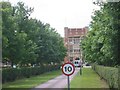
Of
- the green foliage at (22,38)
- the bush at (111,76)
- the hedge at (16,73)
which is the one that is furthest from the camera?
the hedge at (16,73)

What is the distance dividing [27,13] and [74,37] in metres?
110

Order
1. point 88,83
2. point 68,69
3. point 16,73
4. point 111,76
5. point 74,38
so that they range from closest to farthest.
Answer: point 68,69
point 111,76
point 88,83
point 16,73
point 74,38

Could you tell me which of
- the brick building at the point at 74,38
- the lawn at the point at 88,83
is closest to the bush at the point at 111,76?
the lawn at the point at 88,83

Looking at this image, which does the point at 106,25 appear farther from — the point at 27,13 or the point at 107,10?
the point at 27,13

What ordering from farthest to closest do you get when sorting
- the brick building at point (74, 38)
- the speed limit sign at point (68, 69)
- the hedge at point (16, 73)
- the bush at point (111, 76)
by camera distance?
the brick building at point (74, 38), the hedge at point (16, 73), the bush at point (111, 76), the speed limit sign at point (68, 69)

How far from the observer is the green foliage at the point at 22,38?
38.2 m

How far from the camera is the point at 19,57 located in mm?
41781

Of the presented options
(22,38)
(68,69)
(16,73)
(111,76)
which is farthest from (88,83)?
(68,69)

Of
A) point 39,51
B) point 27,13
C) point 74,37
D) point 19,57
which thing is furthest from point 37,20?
point 74,37

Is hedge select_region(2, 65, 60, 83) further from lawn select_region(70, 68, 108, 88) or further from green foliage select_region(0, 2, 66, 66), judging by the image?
lawn select_region(70, 68, 108, 88)

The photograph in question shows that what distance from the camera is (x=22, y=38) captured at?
42062 mm

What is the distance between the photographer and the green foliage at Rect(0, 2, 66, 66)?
3822 cm

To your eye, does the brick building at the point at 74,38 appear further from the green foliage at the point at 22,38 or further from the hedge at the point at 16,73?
the hedge at the point at 16,73

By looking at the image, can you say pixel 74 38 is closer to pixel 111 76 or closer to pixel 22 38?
pixel 22 38
